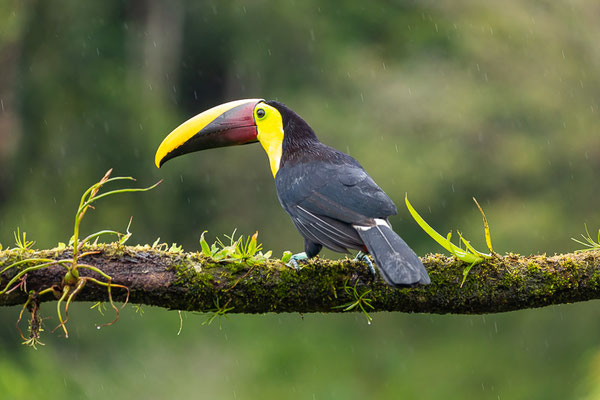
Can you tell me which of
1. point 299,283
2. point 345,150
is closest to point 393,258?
point 299,283

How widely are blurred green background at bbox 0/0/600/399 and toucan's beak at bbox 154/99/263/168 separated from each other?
3335mm

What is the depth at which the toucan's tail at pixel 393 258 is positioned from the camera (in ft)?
6.59

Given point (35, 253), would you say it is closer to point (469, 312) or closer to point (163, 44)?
point (469, 312)

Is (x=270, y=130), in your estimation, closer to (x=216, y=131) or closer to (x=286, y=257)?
(x=216, y=131)

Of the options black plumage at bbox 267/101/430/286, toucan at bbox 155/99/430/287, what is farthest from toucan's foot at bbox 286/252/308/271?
black plumage at bbox 267/101/430/286

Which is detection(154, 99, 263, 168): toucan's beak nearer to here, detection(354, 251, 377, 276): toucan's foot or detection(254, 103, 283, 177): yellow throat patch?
detection(254, 103, 283, 177): yellow throat patch

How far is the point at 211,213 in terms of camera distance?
7.44 m

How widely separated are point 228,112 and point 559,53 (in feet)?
14.4

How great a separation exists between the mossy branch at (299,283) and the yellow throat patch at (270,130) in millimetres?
831

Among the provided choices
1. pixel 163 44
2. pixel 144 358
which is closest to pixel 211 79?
pixel 163 44

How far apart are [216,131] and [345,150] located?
377 centimetres

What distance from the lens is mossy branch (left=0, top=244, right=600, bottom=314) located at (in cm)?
211

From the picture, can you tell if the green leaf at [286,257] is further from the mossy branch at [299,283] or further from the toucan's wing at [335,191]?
the toucan's wing at [335,191]

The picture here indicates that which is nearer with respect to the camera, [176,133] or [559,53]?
[176,133]
